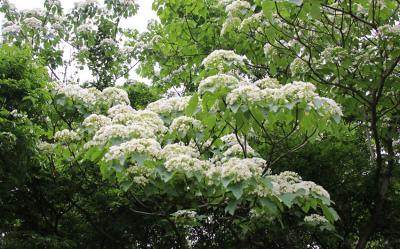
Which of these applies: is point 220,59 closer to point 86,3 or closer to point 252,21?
point 252,21

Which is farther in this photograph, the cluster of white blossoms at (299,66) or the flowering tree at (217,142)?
the cluster of white blossoms at (299,66)

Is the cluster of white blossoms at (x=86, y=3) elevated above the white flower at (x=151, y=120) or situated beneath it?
elevated above

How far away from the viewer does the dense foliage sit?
119 inches

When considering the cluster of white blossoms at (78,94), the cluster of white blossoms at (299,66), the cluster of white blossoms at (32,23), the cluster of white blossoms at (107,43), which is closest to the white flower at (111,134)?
the cluster of white blossoms at (78,94)

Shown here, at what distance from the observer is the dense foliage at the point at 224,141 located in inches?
119

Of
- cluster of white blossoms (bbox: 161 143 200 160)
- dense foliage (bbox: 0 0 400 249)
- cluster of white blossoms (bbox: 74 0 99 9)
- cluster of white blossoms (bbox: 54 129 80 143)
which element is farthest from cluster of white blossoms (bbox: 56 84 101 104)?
cluster of white blossoms (bbox: 74 0 99 9)

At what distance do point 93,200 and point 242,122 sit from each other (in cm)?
243

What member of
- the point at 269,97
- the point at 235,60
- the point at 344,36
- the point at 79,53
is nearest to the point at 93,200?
the point at 235,60

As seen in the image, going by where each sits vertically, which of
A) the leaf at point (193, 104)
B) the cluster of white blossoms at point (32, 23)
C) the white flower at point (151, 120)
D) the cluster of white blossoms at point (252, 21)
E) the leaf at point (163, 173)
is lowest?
the leaf at point (163, 173)

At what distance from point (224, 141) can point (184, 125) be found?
25.4 inches

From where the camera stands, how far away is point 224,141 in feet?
13.1

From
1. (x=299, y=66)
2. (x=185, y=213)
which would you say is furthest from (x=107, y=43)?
(x=185, y=213)

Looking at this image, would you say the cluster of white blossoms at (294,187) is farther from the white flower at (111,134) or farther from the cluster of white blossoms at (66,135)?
the cluster of white blossoms at (66,135)

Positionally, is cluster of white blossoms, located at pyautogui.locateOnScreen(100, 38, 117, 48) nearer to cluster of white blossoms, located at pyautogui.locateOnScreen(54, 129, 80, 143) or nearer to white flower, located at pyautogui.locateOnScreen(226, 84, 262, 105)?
cluster of white blossoms, located at pyautogui.locateOnScreen(54, 129, 80, 143)
